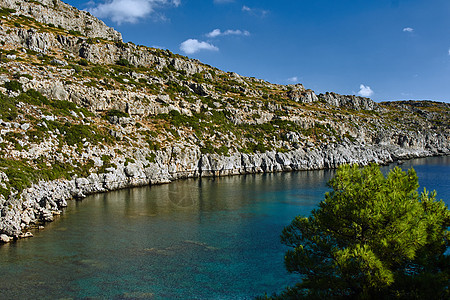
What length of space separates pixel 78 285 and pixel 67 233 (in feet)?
42.2

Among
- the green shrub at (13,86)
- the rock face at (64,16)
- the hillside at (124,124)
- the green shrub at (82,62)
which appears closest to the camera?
the hillside at (124,124)

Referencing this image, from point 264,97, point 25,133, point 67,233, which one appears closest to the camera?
point 67,233

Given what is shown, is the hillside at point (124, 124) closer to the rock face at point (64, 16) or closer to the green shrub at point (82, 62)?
the rock face at point (64, 16)

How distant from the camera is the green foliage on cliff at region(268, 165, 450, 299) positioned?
11688mm

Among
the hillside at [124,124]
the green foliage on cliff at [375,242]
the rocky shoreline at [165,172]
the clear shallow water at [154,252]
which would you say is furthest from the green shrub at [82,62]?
the green foliage on cliff at [375,242]

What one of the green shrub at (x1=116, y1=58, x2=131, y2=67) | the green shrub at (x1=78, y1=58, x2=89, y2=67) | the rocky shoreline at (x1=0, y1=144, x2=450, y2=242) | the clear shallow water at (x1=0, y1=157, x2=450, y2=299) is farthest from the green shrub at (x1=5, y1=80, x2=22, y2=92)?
the green shrub at (x1=116, y1=58, x2=131, y2=67)

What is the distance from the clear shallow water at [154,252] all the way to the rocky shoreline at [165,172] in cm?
240

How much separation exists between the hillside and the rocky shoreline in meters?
0.21

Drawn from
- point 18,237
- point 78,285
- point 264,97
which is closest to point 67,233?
point 18,237

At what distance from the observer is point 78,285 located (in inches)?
786

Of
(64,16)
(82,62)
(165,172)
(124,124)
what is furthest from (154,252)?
(64,16)

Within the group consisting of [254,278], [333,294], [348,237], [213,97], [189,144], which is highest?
[213,97]

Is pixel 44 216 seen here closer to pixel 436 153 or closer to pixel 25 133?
pixel 25 133

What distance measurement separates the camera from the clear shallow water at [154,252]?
1978cm
